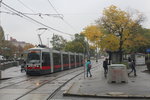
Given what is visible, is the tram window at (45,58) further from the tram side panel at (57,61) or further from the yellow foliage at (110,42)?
the yellow foliage at (110,42)

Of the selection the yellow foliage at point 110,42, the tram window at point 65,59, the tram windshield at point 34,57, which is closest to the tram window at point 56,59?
the tram window at point 65,59

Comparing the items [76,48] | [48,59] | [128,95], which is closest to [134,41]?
[48,59]

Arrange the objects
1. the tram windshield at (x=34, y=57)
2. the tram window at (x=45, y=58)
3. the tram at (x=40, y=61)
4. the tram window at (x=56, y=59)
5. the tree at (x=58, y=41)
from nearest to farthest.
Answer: the tram at (x=40, y=61)
the tram windshield at (x=34, y=57)
the tram window at (x=45, y=58)
the tram window at (x=56, y=59)
the tree at (x=58, y=41)

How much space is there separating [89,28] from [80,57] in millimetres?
22180

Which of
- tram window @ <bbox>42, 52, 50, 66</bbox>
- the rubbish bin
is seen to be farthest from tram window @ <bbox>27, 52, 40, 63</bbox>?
the rubbish bin

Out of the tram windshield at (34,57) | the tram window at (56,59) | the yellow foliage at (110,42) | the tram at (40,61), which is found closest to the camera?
the tram at (40,61)

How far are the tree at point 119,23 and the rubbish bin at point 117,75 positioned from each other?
18432mm

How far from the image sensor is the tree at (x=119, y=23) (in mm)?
38656

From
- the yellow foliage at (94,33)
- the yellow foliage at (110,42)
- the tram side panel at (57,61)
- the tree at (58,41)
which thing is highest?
the tree at (58,41)

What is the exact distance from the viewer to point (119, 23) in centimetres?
3812

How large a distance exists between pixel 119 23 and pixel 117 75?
1900cm

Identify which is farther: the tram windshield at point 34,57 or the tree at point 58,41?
the tree at point 58,41

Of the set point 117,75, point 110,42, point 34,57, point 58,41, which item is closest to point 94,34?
point 110,42

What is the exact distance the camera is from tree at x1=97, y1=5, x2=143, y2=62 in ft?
127
